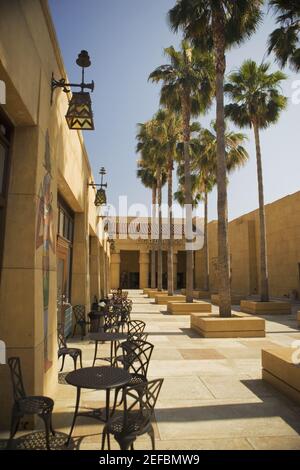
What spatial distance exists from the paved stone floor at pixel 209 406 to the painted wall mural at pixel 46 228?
4.20 feet

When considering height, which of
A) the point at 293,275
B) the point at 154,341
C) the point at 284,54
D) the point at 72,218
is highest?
the point at 284,54

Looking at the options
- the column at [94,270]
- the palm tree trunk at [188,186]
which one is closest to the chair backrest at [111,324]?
the column at [94,270]

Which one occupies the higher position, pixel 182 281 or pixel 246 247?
pixel 246 247

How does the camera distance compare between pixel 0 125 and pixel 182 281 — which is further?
pixel 182 281

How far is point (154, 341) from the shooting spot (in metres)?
10.9

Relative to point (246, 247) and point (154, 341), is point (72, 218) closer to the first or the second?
point (154, 341)

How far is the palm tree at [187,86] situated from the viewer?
18547 mm

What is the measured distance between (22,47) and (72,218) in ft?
25.7

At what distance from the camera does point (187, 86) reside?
18500 mm

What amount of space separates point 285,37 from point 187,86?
18.4 ft

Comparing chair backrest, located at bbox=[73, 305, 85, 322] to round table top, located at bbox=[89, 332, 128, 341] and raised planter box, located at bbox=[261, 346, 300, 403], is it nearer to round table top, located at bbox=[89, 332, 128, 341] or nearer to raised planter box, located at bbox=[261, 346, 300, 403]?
round table top, located at bbox=[89, 332, 128, 341]

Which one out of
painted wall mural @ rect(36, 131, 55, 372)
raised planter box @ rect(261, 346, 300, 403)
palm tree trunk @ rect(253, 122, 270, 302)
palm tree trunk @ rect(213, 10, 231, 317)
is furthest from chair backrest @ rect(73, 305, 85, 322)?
palm tree trunk @ rect(253, 122, 270, 302)

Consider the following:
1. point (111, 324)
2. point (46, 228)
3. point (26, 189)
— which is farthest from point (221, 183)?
point (26, 189)
